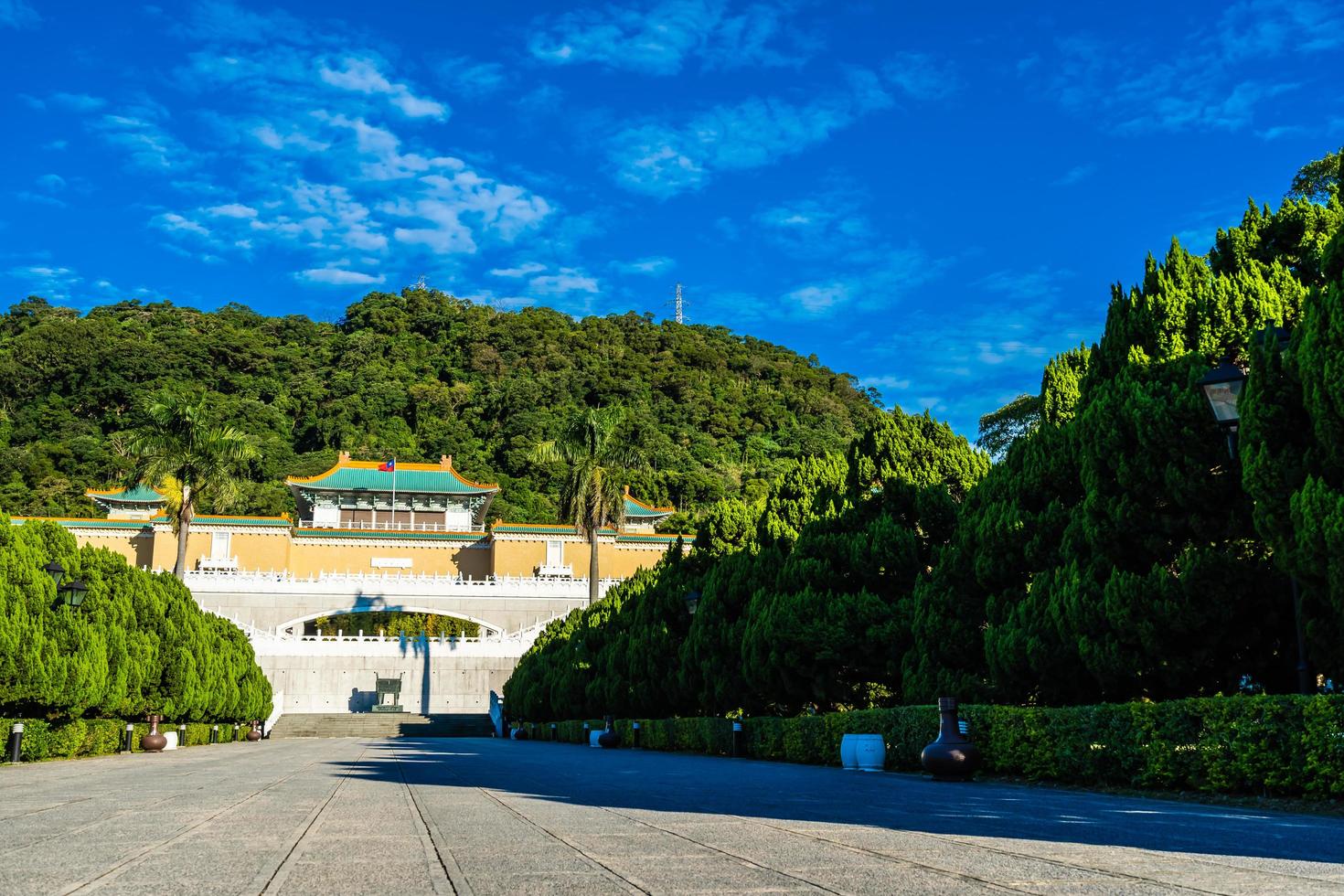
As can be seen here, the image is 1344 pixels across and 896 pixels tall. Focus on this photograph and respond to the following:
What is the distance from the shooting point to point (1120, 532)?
11.6 m

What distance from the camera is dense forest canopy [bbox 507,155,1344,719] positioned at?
9.34 m

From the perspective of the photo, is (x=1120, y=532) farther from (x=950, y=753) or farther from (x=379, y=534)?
(x=379, y=534)

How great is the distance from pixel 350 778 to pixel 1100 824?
8.88m

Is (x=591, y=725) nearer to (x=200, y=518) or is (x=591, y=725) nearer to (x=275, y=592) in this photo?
(x=275, y=592)

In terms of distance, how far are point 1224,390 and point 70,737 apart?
18.3 m

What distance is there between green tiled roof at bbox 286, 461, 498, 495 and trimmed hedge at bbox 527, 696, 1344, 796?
52297 mm

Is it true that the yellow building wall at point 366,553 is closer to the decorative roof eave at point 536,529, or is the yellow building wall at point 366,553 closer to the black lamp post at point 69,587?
the decorative roof eave at point 536,529

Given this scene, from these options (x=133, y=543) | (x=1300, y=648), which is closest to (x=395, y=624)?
(x=133, y=543)

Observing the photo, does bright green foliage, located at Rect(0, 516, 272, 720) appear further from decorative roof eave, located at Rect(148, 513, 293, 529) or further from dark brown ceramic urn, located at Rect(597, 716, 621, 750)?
decorative roof eave, located at Rect(148, 513, 293, 529)

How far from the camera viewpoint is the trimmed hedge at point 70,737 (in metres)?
17.0

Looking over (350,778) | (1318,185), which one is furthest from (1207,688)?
(1318,185)

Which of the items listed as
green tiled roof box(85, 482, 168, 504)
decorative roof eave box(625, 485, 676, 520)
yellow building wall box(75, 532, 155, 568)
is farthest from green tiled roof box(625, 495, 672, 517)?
green tiled roof box(85, 482, 168, 504)

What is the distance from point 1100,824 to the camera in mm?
6574

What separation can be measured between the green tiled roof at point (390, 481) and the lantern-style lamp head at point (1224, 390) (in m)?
57.4
